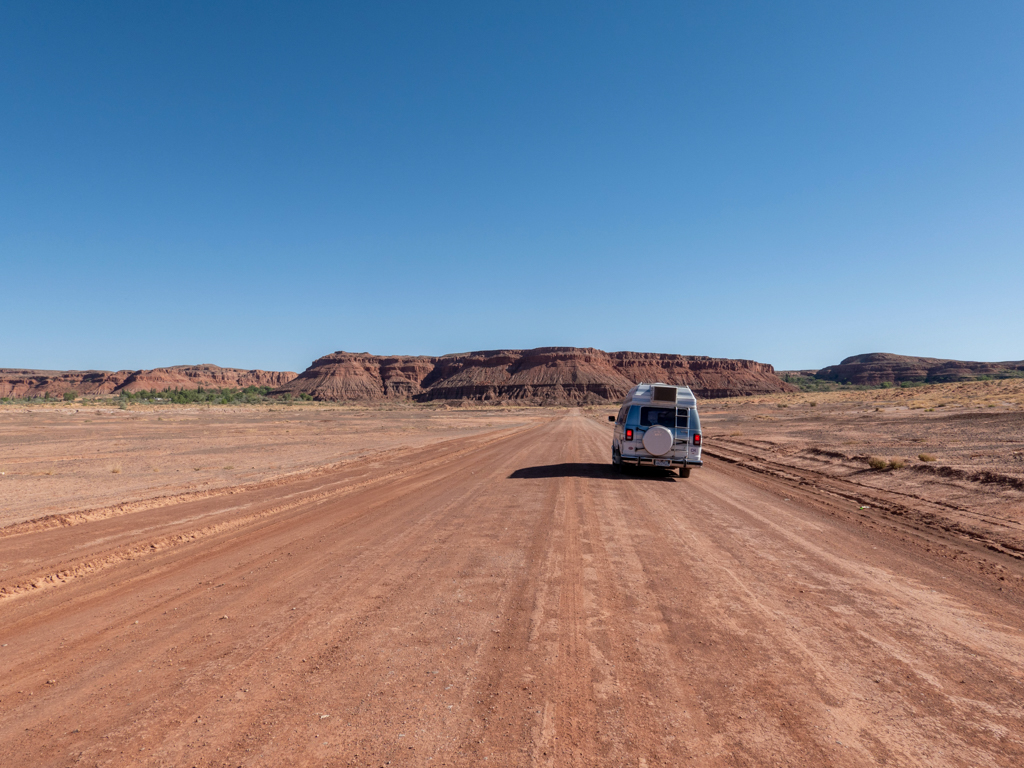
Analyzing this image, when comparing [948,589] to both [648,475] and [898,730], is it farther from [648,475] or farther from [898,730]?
[648,475]

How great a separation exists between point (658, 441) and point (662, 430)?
1.10 feet

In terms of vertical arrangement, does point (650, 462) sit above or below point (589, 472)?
above

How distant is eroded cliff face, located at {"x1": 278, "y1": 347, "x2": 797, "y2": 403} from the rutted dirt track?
490 feet

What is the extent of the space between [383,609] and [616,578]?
8.98 feet

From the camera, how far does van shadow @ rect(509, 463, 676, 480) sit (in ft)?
48.8

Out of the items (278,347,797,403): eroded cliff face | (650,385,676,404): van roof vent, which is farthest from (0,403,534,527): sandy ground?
(278,347,797,403): eroded cliff face

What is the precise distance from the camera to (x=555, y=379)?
17188 centimetres

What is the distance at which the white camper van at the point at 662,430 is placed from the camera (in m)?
14.2

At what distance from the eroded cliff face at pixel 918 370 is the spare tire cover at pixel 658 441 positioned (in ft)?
635

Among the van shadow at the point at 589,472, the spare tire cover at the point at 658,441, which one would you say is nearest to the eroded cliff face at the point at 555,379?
the van shadow at the point at 589,472

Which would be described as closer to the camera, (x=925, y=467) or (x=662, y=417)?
(x=925, y=467)

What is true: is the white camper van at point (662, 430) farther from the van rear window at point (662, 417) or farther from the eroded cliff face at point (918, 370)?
the eroded cliff face at point (918, 370)

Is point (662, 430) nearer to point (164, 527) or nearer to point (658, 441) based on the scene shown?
point (658, 441)

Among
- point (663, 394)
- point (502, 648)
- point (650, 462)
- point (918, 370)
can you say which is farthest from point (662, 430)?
point (918, 370)
